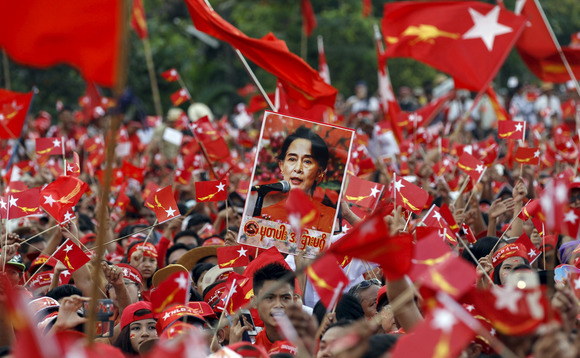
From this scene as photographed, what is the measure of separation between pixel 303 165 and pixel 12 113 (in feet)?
14.2

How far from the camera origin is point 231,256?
21.0 feet

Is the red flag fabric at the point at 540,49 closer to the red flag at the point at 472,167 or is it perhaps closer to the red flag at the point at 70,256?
the red flag at the point at 472,167

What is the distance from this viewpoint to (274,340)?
535 centimetres

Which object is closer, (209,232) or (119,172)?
(209,232)

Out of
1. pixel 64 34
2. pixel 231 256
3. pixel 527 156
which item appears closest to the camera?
pixel 64 34

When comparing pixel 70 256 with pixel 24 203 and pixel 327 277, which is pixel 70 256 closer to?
pixel 24 203

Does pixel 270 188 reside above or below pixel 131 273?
above

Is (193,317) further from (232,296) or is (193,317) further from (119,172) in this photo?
(119,172)

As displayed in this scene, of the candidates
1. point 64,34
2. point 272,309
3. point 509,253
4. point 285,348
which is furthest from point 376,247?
point 509,253

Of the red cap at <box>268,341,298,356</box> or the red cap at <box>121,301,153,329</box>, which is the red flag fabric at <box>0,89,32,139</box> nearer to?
the red cap at <box>121,301,153,329</box>

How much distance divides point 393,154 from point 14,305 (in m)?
9.63

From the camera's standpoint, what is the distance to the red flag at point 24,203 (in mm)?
6945

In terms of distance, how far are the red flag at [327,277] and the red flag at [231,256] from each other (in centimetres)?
230

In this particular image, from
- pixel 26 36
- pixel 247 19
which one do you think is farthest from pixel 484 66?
pixel 247 19
